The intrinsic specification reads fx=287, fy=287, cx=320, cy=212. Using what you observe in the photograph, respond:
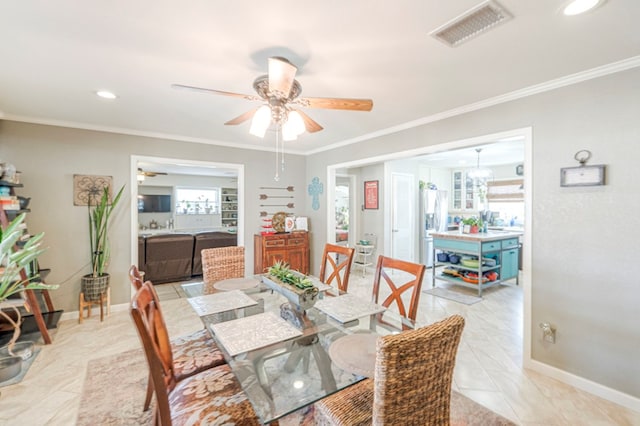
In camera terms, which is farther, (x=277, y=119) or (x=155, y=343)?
(x=277, y=119)

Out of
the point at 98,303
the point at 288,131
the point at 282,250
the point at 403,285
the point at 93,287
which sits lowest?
the point at 98,303

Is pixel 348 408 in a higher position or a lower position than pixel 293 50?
lower

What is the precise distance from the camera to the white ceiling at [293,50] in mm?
1470

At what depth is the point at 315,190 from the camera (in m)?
5.12

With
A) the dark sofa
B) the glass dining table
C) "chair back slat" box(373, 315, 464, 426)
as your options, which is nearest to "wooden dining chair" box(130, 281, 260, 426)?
the glass dining table

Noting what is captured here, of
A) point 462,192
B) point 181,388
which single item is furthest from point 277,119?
point 462,192

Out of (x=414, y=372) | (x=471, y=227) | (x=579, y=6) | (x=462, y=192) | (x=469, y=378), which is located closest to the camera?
(x=414, y=372)

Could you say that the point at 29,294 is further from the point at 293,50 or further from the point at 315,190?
the point at 315,190

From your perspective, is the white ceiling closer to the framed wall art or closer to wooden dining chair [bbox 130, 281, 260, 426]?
wooden dining chair [bbox 130, 281, 260, 426]

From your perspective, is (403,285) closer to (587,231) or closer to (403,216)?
Result: (587,231)

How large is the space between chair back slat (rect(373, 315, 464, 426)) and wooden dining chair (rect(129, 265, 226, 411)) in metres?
1.10

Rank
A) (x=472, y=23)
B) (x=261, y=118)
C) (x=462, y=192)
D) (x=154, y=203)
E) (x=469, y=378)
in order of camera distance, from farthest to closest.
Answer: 1. (x=154, y=203)
2. (x=462, y=192)
3. (x=469, y=378)
4. (x=261, y=118)
5. (x=472, y=23)

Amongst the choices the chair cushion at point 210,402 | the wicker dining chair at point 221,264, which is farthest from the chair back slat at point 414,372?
the wicker dining chair at point 221,264

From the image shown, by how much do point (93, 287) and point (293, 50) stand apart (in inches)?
139
